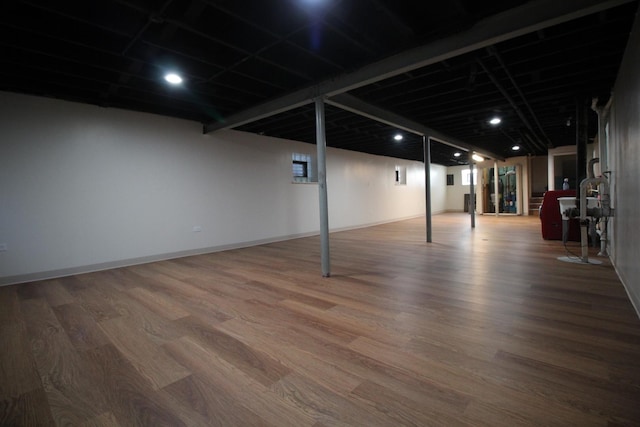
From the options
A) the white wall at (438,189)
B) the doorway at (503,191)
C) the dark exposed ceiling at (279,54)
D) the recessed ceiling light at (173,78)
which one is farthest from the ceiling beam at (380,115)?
the doorway at (503,191)

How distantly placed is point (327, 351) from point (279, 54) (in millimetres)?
3163

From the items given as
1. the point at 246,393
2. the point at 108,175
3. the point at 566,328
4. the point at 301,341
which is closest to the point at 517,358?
the point at 566,328

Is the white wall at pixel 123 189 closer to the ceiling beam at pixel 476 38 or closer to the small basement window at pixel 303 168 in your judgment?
the small basement window at pixel 303 168

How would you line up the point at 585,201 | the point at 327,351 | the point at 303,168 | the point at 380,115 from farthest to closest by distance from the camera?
1. the point at 303,168
2. the point at 380,115
3. the point at 585,201
4. the point at 327,351

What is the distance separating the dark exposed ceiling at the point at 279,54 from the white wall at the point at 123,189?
0.42 m

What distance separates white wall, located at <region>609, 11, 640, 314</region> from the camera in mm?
2446

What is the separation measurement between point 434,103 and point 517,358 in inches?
176

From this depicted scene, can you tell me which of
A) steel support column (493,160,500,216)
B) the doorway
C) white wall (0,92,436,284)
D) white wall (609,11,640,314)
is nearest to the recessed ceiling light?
white wall (0,92,436,284)

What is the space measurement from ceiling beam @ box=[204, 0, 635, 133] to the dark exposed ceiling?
7 cm

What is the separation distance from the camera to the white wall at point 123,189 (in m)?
4.09

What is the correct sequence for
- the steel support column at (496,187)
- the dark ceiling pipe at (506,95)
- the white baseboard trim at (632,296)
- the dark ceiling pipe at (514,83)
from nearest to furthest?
the white baseboard trim at (632,296) < the dark ceiling pipe at (514,83) < the dark ceiling pipe at (506,95) < the steel support column at (496,187)

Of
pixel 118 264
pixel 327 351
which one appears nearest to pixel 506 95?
pixel 327 351

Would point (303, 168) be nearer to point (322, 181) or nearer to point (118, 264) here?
point (322, 181)

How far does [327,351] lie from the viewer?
78.0 inches
